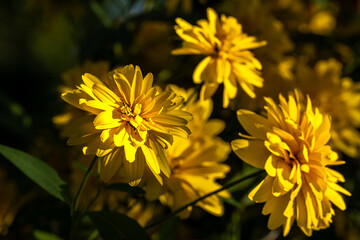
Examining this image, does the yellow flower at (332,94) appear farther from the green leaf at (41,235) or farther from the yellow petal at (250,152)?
the green leaf at (41,235)

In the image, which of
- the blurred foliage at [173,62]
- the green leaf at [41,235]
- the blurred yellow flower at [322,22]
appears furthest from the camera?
the blurred yellow flower at [322,22]

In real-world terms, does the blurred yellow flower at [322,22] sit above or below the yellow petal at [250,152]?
below

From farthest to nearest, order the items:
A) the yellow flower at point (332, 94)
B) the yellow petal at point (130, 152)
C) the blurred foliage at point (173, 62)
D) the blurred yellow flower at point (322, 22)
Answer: the blurred yellow flower at point (322, 22) < the yellow flower at point (332, 94) < the blurred foliage at point (173, 62) < the yellow petal at point (130, 152)

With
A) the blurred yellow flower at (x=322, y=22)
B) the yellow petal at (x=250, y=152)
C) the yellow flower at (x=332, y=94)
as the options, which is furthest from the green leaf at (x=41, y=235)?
the blurred yellow flower at (x=322, y=22)

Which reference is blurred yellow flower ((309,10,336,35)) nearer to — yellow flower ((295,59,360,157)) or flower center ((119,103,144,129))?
yellow flower ((295,59,360,157))

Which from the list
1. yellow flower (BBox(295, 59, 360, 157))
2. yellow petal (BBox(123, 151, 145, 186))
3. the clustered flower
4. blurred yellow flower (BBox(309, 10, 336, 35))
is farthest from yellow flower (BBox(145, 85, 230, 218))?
blurred yellow flower (BBox(309, 10, 336, 35))

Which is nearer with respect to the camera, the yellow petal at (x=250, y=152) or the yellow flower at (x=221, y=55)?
the yellow petal at (x=250, y=152)
